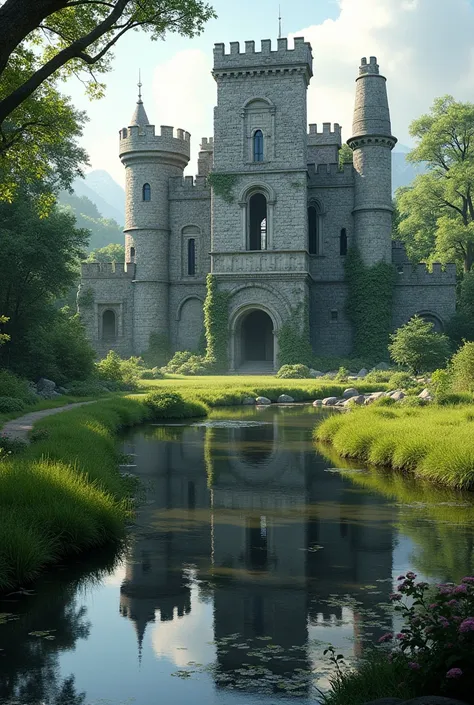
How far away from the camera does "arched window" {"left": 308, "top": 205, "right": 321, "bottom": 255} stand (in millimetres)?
44969

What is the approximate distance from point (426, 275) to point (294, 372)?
34.7ft

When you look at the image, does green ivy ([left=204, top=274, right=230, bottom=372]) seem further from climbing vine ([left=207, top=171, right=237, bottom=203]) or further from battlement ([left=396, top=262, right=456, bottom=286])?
battlement ([left=396, top=262, right=456, bottom=286])

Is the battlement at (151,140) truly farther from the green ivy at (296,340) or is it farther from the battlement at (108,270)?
the green ivy at (296,340)

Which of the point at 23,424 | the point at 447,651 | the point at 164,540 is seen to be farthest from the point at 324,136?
the point at 447,651

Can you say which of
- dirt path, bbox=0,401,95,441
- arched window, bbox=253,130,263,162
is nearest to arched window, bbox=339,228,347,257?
arched window, bbox=253,130,263,162

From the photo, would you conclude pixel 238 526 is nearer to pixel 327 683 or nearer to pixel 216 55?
pixel 327 683

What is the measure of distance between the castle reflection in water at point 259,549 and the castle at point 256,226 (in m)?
27.5

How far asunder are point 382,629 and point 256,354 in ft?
136

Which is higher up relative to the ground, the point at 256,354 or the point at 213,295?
the point at 213,295

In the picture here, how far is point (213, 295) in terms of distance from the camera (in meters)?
42.3

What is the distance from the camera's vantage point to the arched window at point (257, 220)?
4703cm

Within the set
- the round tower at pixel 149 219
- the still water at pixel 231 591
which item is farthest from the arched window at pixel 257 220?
the still water at pixel 231 591

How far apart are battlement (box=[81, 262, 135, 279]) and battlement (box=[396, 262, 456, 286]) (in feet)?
50.5

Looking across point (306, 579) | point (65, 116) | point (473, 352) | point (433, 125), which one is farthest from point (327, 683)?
point (433, 125)
